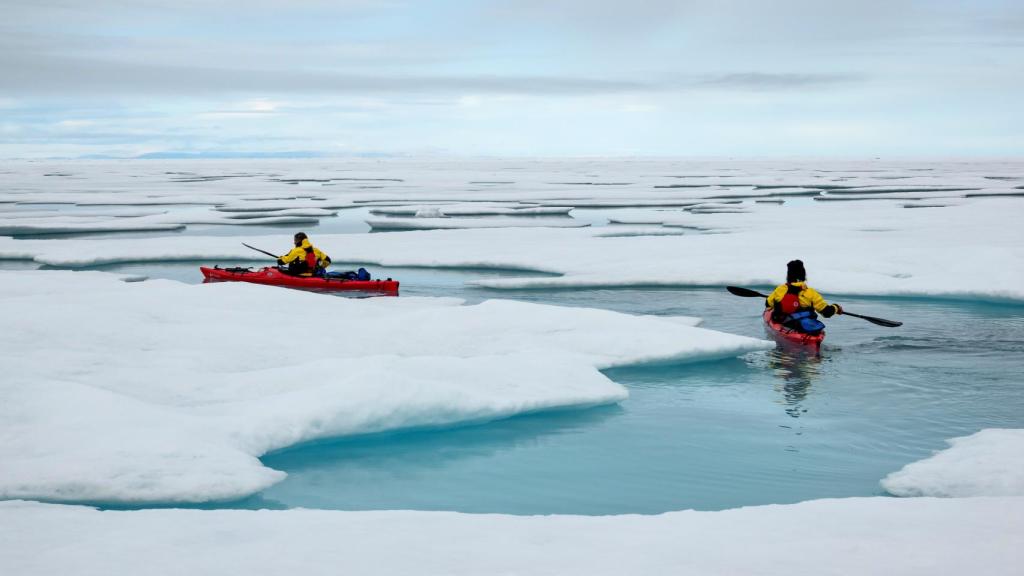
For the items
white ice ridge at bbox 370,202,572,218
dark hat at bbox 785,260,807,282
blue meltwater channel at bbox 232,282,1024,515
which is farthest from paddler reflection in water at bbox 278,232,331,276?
white ice ridge at bbox 370,202,572,218

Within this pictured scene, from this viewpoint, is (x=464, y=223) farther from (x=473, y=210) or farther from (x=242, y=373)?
(x=242, y=373)

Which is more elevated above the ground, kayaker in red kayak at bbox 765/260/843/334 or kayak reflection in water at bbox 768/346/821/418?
kayaker in red kayak at bbox 765/260/843/334

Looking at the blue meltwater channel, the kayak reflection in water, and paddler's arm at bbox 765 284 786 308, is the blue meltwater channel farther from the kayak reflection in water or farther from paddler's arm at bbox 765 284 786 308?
paddler's arm at bbox 765 284 786 308

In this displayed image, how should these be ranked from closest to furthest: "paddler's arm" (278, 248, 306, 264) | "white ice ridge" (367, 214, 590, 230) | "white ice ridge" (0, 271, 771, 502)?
"white ice ridge" (0, 271, 771, 502), "paddler's arm" (278, 248, 306, 264), "white ice ridge" (367, 214, 590, 230)

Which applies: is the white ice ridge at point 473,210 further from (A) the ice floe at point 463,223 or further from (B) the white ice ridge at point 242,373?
(B) the white ice ridge at point 242,373

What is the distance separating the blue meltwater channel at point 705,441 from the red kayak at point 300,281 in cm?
445

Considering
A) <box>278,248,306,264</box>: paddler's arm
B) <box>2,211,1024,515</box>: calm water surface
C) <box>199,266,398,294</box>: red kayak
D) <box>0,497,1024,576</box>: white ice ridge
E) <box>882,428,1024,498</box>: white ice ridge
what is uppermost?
<box>278,248,306,264</box>: paddler's arm

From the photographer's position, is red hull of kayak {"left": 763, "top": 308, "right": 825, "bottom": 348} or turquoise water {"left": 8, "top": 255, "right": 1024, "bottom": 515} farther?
red hull of kayak {"left": 763, "top": 308, "right": 825, "bottom": 348}

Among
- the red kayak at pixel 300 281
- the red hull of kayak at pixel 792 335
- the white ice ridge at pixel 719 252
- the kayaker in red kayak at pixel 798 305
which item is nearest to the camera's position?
the red hull of kayak at pixel 792 335

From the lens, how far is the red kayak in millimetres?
11883

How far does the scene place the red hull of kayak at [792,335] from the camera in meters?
9.01

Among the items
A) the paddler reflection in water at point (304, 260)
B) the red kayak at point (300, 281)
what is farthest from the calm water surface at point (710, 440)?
the paddler reflection in water at point (304, 260)

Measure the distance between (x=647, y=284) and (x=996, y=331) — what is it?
4.19 meters

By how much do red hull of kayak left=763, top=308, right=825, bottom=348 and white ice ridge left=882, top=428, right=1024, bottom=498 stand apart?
130 inches
